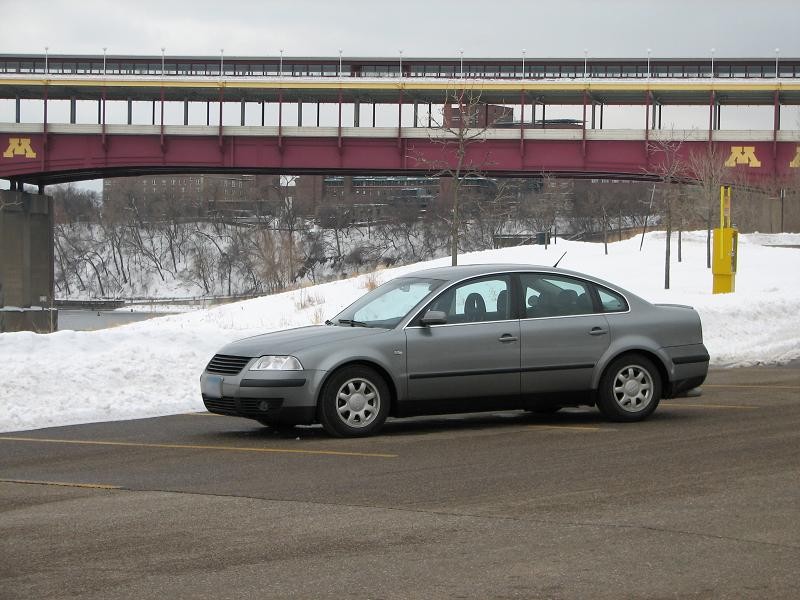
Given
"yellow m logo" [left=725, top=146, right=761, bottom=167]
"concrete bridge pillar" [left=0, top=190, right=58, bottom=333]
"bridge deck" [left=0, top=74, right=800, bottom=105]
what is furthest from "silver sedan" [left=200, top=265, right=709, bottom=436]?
"concrete bridge pillar" [left=0, top=190, right=58, bottom=333]

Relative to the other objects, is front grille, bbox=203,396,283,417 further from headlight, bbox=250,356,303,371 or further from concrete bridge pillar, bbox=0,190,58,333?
concrete bridge pillar, bbox=0,190,58,333

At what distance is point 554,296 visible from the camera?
11625mm

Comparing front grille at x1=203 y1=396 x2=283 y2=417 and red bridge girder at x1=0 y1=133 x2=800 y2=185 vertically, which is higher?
red bridge girder at x1=0 y1=133 x2=800 y2=185

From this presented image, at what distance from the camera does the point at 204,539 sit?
650cm

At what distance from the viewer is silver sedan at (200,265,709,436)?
10609mm

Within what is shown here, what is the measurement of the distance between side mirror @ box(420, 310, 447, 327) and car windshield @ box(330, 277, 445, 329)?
0.77 feet

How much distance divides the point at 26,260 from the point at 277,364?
62.4 metres

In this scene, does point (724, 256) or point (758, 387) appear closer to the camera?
point (758, 387)

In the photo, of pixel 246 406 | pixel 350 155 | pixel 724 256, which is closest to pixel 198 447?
pixel 246 406

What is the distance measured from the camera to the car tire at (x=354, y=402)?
34.7 feet

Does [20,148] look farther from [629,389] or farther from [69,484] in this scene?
[69,484]

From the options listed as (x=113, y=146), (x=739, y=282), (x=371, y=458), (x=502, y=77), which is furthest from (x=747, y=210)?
(x=371, y=458)

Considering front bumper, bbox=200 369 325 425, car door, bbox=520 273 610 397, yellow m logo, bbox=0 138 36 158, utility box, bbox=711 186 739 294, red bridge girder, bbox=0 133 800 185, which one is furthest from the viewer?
yellow m logo, bbox=0 138 36 158

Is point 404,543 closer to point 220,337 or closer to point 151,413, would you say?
point 151,413
